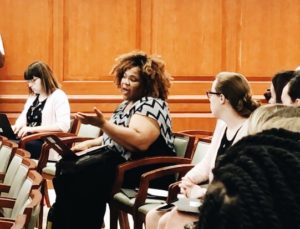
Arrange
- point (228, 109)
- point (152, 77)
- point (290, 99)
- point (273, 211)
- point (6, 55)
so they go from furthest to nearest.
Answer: point (6, 55), point (152, 77), point (228, 109), point (290, 99), point (273, 211)

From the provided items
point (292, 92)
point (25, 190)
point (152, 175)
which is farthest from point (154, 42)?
point (25, 190)

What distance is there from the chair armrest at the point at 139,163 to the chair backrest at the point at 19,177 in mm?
709

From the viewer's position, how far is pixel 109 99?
7.11m

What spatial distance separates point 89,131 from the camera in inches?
214

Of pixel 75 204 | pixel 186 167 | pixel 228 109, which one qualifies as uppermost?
pixel 228 109

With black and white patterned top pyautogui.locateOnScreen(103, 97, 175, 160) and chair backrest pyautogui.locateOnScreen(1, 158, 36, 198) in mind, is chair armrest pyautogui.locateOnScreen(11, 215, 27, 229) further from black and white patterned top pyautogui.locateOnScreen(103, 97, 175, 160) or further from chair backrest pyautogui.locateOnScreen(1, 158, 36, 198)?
black and white patterned top pyautogui.locateOnScreen(103, 97, 175, 160)

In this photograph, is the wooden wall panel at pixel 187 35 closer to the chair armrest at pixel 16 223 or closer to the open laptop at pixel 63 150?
the open laptop at pixel 63 150

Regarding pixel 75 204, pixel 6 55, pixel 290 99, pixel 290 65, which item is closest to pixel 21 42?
pixel 6 55

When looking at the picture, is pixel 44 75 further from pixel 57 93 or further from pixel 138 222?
pixel 138 222

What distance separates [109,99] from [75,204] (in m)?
3.28

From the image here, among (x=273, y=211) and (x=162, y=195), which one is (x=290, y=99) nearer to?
(x=162, y=195)

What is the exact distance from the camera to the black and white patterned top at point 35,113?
5.87 metres

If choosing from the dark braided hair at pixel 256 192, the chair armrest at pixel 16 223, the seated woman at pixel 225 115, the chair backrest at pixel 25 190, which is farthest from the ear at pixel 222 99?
the dark braided hair at pixel 256 192

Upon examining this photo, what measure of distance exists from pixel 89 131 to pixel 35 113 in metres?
0.70
